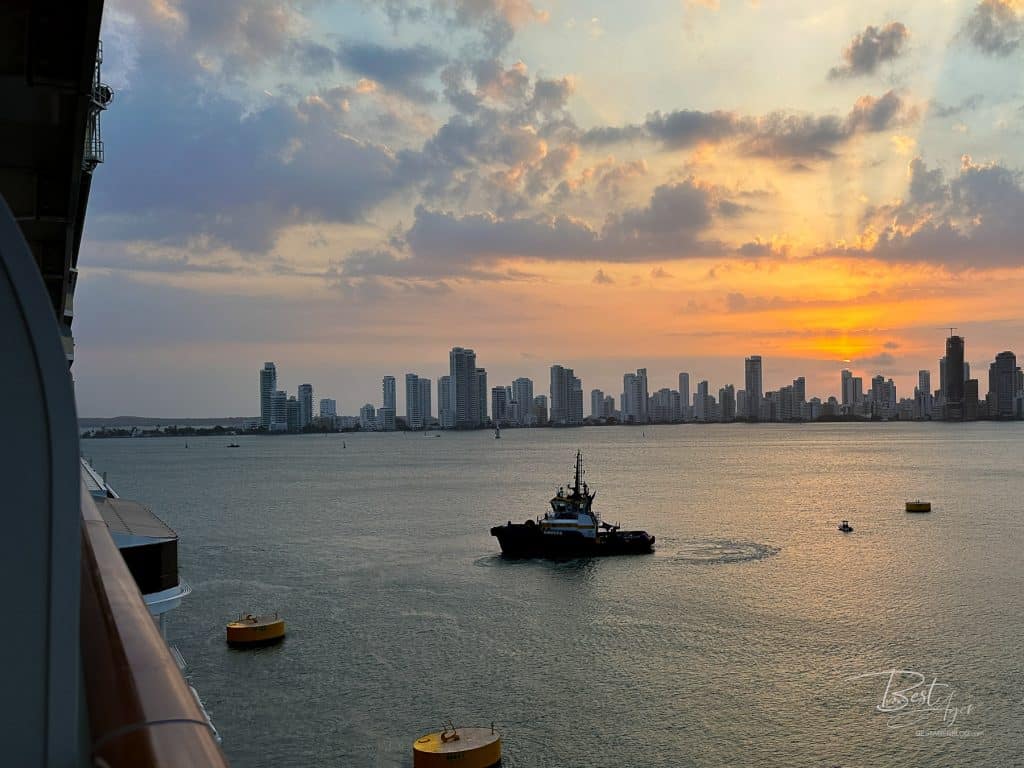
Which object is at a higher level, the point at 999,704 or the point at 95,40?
the point at 95,40

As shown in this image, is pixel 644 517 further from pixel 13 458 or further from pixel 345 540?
pixel 13 458

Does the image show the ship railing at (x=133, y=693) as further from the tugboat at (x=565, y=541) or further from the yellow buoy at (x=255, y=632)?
→ the tugboat at (x=565, y=541)

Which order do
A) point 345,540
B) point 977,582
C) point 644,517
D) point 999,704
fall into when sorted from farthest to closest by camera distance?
1. point 644,517
2. point 345,540
3. point 977,582
4. point 999,704

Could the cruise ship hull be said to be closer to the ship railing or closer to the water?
the water

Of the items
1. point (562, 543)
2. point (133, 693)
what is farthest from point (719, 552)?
point (133, 693)

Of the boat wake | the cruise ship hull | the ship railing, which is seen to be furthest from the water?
the ship railing

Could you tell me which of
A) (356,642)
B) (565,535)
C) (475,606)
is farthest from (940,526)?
(356,642)
